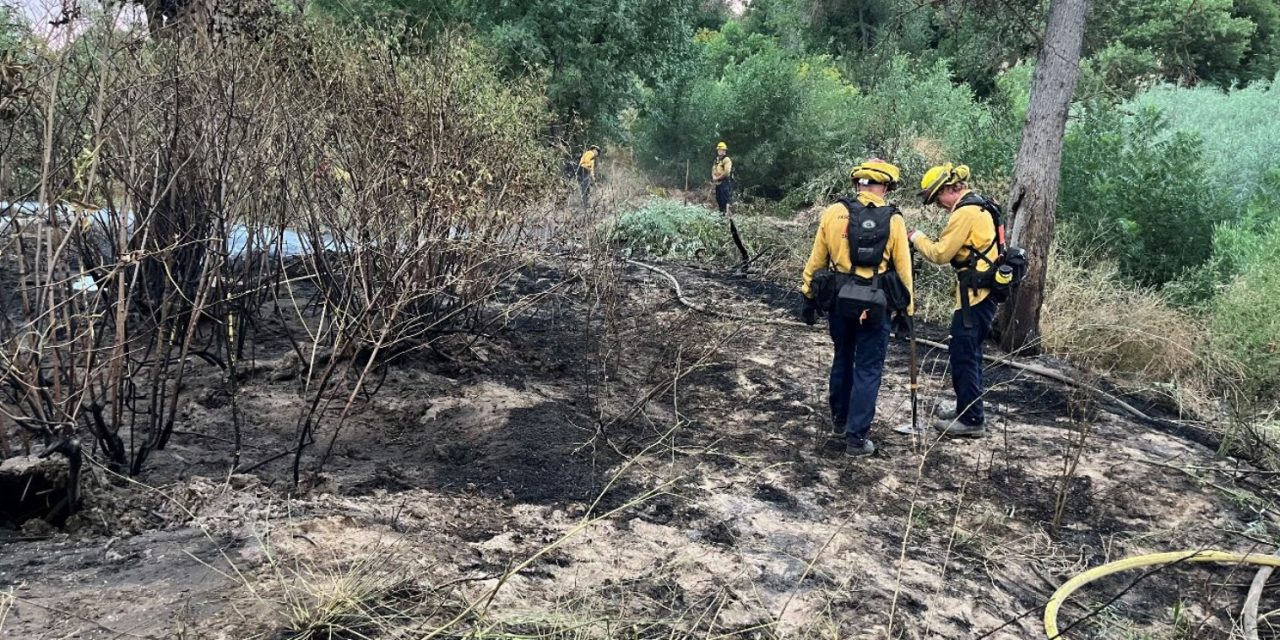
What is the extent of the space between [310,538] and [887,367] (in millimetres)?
5084

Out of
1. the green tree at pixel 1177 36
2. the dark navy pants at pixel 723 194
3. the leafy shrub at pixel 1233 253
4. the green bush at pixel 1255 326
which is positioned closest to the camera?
the green bush at pixel 1255 326

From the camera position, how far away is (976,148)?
36.2 feet

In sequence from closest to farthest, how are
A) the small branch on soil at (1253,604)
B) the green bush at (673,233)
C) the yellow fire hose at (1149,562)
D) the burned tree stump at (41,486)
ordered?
the burned tree stump at (41,486) < the small branch on soil at (1253,604) < the yellow fire hose at (1149,562) < the green bush at (673,233)

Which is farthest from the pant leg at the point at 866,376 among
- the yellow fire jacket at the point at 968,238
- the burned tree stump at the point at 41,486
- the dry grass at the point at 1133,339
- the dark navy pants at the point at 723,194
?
the dark navy pants at the point at 723,194

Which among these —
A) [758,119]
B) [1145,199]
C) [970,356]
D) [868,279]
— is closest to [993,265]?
[970,356]

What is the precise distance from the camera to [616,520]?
3.82 metres

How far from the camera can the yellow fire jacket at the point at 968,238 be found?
16.3 feet

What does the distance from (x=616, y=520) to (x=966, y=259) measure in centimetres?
269

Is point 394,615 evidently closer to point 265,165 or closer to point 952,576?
point 952,576

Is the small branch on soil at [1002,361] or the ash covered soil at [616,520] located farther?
the small branch on soil at [1002,361]

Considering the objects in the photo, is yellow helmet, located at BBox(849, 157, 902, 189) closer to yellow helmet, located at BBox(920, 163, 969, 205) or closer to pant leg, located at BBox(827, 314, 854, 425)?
yellow helmet, located at BBox(920, 163, 969, 205)

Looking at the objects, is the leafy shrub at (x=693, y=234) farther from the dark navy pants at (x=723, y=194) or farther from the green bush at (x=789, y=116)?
the green bush at (x=789, y=116)

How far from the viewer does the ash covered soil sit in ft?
9.15

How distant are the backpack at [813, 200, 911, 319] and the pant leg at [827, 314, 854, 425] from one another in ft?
0.74
